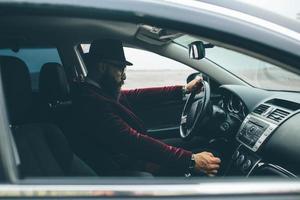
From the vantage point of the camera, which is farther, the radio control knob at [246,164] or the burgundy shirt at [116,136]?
the radio control knob at [246,164]

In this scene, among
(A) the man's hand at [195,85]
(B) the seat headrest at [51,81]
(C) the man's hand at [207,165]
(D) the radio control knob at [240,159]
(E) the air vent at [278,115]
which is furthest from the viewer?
(B) the seat headrest at [51,81]

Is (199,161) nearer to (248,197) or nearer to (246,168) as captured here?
(246,168)

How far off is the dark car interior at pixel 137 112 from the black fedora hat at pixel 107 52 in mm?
137

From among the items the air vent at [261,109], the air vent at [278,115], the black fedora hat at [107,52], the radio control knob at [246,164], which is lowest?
the radio control knob at [246,164]

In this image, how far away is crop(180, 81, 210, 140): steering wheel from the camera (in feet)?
10.5

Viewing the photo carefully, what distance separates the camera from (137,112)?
163 inches

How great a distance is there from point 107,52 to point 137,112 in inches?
52.3

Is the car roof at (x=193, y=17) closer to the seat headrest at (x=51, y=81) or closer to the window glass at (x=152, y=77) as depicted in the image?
the seat headrest at (x=51, y=81)

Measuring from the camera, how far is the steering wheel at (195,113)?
321 cm

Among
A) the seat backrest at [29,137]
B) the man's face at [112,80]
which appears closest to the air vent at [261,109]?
the man's face at [112,80]

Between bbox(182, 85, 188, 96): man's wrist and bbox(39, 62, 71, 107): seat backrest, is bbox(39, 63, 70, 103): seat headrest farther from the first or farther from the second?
bbox(182, 85, 188, 96): man's wrist

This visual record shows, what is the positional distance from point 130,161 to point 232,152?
32.1 inches

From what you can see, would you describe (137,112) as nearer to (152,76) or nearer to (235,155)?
(235,155)

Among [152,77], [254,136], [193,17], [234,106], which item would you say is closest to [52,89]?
[234,106]
